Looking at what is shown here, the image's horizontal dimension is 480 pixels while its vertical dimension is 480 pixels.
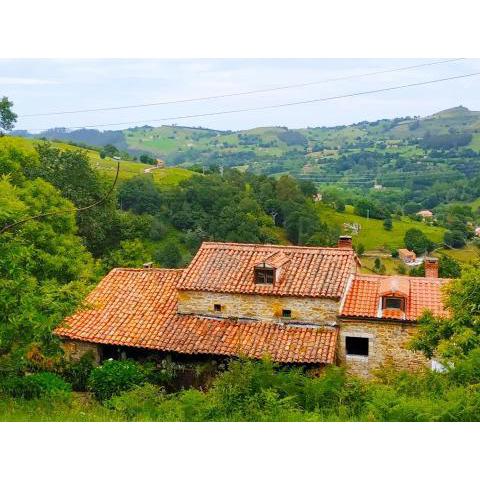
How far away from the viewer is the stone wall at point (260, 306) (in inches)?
879

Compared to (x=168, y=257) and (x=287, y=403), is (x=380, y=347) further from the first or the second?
(x=168, y=257)

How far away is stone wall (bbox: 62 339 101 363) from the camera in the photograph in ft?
75.9

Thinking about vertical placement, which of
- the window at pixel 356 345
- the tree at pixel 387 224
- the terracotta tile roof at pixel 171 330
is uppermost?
the terracotta tile roof at pixel 171 330

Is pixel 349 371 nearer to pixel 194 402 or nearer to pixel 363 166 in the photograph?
pixel 194 402

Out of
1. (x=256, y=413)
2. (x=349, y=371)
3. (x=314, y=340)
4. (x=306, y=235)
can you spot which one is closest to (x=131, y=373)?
(x=314, y=340)

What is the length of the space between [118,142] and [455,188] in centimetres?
8425

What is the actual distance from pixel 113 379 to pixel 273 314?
6221 mm

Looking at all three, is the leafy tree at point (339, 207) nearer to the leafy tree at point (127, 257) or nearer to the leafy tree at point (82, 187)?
the leafy tree at point (82, 187)

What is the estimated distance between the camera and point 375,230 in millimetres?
99125

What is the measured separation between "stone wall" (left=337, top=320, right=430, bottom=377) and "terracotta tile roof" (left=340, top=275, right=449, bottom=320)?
14.5 inches

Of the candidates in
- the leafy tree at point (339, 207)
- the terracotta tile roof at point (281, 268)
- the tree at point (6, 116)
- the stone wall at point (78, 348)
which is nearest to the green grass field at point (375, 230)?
the leafy tree at point (339, 207)

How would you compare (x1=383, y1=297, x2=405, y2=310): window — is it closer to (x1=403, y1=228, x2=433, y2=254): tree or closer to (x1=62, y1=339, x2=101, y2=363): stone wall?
(x1=62, y1=339, x2=101, y2=363): stone wall

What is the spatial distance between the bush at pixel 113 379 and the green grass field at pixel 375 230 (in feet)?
242

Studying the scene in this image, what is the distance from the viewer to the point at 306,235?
7612 cm
